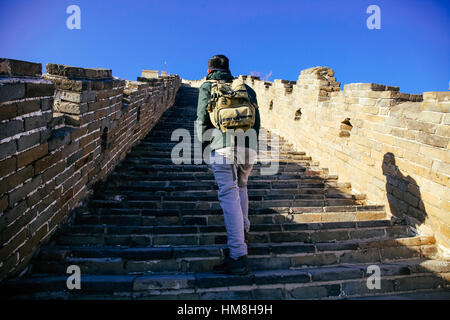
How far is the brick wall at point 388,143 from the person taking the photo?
3348 mm

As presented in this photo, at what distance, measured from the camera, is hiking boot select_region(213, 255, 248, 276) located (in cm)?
265

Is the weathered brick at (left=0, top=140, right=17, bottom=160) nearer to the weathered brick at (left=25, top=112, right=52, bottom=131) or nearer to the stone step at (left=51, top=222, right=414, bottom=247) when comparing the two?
the weathered brick at (left=25, top=112, right=52, bottom=131)

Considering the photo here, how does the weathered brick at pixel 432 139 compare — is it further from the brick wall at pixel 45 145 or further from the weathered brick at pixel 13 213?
the weathered brick at pixel 13 213

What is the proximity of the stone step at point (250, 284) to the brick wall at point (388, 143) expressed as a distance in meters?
0.71

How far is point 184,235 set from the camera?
313cm

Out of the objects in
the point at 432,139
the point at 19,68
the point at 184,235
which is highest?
the point at 19,68

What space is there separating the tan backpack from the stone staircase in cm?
123

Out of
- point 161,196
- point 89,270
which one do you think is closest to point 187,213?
point 161,196

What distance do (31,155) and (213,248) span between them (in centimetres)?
176

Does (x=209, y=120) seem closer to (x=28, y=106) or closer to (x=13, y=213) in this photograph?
(x=28, y=106)

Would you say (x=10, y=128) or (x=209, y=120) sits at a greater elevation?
(x=209, y=120)

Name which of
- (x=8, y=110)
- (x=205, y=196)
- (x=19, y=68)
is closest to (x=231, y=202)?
(x=205, y=196)

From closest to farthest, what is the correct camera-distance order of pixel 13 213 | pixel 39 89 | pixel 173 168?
pixel 13 213
pixel 39 89
pixel 173 168
